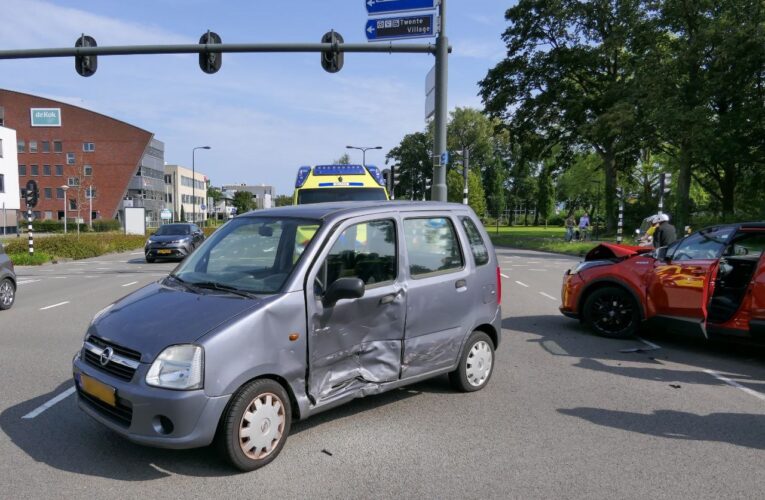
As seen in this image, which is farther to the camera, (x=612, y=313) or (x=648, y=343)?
(x=612, y=313)

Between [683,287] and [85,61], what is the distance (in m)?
13.3

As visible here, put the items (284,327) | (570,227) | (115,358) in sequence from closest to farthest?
1. (115,358)
2. (284,327)
3. (570,227)

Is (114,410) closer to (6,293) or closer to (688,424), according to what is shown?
(688,424)

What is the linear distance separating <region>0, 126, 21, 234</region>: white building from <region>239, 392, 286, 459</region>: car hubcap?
178 ft

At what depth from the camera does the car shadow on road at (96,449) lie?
3.67 m

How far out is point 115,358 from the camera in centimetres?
359

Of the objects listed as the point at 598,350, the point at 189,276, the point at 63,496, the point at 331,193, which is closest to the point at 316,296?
the point at 189,276

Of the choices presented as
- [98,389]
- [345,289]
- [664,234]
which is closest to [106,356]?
[98,389]

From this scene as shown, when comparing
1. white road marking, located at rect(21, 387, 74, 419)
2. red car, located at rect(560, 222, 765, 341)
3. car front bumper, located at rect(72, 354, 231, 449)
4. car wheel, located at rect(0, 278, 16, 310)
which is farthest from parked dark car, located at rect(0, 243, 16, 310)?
red car, located at rect(560, 222, 765, 341)

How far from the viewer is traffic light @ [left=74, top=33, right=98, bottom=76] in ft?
43.2

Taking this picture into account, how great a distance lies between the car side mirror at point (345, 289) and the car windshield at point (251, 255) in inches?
13.2

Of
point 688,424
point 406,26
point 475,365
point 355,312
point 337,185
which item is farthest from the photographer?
point 406,26

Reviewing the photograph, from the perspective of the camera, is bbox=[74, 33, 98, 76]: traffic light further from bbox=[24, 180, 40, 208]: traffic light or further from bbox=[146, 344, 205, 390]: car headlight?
bbox=[24, 180, 40, 208]: traffic light

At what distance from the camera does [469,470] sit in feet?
12.3
